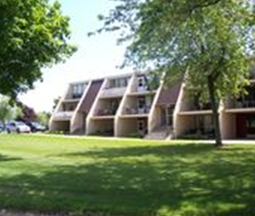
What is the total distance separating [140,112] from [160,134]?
870 centimetres

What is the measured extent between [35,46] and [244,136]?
3393cm

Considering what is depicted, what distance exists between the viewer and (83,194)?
1520 cm

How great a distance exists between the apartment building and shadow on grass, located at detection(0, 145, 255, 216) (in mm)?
28131

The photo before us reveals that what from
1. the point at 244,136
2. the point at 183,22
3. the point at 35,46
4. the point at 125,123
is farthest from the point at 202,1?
the point at 125,123

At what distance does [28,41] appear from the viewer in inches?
1171

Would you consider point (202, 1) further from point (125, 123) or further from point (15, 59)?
point (125, 123)

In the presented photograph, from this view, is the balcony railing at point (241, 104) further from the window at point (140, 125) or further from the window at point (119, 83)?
the window at point (119, 83)

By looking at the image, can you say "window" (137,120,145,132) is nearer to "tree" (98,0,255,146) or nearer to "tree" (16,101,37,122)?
"tree" (98,0,255,146)

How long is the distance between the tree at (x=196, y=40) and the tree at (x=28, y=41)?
3.73 metres

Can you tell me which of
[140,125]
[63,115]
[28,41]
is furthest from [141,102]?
[28,41]

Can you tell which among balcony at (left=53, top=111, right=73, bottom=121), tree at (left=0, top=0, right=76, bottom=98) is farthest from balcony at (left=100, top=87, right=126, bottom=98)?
tree at (left=0, top=0, right=76, bottom=98)

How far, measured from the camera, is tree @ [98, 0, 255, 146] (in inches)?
686

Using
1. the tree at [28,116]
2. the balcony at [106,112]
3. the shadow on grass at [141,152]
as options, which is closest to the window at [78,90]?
the balcony at [106,112]

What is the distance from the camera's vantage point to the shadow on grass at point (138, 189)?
13.0 metres
